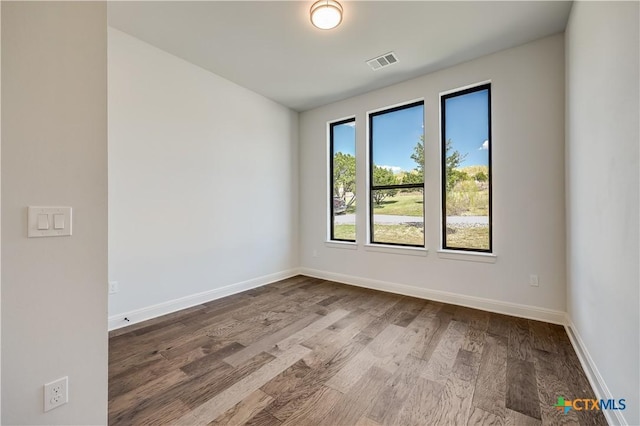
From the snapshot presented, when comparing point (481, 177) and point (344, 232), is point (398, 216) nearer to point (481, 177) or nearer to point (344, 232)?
point (344, 232)

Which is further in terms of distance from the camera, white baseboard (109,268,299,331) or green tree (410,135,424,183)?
green tree (410,135,424,183)

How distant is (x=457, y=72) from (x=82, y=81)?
3.61 m

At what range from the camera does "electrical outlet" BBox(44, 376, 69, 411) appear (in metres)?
1.11

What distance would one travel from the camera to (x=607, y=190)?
1587 mm

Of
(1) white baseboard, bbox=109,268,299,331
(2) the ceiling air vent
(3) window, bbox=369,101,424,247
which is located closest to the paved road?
(3) window, bbox=369,101,424,247

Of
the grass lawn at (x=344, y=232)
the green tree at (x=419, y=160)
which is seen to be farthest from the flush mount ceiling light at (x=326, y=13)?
the grass lawn at (x=344, y=232)

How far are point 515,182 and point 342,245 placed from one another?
240 cm

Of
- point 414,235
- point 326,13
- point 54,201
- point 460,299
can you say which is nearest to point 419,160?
point 414,235

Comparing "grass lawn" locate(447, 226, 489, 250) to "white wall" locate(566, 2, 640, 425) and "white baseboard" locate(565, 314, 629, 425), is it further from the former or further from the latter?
"white baseboard" locate(565, 314, 629, 425)

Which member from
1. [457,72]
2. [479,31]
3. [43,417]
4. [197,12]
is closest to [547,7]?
[479,31]

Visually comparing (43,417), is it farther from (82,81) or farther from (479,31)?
(479,31)

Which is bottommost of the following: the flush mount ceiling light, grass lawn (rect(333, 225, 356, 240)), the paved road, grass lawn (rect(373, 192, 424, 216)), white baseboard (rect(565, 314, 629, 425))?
white baseboard (rect(565, 314, 629, 425))

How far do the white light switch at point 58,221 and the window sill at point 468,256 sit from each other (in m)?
3.49

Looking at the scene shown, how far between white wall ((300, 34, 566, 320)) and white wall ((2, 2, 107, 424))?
10.9ft
